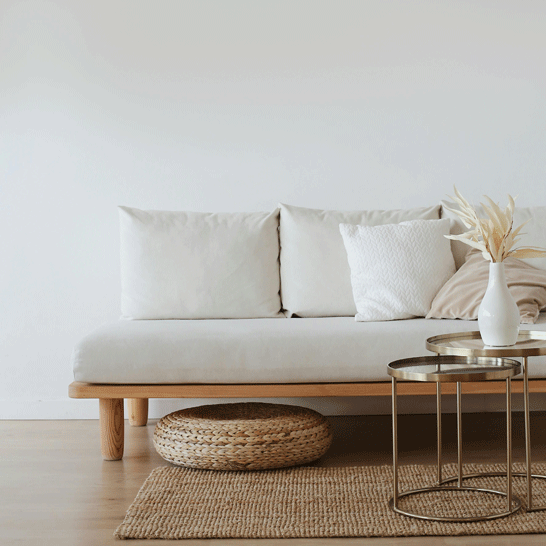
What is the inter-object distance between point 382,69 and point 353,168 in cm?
51

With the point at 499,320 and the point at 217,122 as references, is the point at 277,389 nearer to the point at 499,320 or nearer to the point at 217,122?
the point at 499,320

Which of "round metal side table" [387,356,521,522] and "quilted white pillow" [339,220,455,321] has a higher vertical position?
"quilted white pillow" [339,220,455,321]

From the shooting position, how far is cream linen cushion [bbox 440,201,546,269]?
2977 millimetres

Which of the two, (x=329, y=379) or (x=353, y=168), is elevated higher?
(x=353, y=168)

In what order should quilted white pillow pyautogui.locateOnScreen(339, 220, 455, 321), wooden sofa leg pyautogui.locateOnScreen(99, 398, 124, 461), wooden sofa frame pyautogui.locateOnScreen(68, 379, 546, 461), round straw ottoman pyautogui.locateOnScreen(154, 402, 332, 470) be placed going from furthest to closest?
quilted white pillow pyautogui.locateOnScreen(339, 220, 455, 321)
wooden sofa leg pyautogui.locateOnScreen(99, 398, 124, 461)
wooden sofa frame pyautogui.locateOnScreen(68, 379, 546, 461)
round straw ottoman pyautogui.locateOnScreen(154, 402, 332, 470)

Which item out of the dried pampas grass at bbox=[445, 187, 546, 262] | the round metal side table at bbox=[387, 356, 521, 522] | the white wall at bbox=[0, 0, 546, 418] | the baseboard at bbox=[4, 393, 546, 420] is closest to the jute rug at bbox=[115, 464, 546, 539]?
the round metal side table at bbox=[387, 356, 521, 522]

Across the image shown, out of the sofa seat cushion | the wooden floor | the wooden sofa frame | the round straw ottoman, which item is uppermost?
the sofa seat cushion

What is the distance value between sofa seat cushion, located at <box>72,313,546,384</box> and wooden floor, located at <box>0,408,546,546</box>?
0.34 metres

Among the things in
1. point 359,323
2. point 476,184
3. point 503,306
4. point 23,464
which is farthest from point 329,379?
point 476,184

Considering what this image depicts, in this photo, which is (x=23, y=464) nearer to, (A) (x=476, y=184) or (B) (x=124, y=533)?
(B) (x=124, y=533)

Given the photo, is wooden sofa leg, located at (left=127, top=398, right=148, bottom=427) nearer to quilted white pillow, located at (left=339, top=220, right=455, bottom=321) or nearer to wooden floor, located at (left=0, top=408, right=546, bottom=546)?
wooden floor, located at (left=0, top=408, right=546, bottom=546)

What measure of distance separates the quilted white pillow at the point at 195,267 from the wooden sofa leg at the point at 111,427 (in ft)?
1.78

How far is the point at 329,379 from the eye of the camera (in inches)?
96.0

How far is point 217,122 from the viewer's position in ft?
11.3
